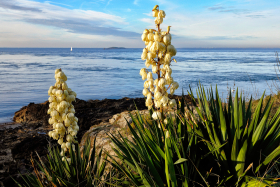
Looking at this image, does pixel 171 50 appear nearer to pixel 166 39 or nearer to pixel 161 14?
pixel 166 39

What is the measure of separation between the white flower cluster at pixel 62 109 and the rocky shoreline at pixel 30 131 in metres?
0.47

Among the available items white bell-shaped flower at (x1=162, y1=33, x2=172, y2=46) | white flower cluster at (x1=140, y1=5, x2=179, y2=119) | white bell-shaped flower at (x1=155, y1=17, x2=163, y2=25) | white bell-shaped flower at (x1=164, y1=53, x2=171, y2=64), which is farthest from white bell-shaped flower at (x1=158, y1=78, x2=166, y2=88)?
white bell-shaped flower at (x1=155, y1=17, x2=163, y2=25)

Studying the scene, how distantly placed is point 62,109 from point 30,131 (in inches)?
161

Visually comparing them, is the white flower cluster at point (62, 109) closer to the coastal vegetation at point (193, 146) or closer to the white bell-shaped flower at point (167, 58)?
the coastal vegetation at point (193, 146)

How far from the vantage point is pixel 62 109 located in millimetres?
2193

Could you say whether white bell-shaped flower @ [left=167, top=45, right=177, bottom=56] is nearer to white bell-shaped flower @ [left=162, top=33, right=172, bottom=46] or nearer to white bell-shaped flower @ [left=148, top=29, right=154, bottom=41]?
white bell-shaped flower @ [left=162, top=33, right=172, bottom=46]

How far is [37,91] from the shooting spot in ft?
36.3

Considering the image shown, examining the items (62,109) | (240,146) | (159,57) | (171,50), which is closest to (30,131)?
(62,109)

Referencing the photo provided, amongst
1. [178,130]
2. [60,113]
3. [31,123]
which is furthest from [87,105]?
[178,130]

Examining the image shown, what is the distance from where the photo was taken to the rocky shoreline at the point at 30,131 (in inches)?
149

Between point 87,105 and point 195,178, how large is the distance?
612 cm

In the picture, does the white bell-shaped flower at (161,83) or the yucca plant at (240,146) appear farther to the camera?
the white bell-shaped flower at (161,83)

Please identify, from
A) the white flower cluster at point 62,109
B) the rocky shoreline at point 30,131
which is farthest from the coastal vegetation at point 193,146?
the rocky shoreline at point 30,131

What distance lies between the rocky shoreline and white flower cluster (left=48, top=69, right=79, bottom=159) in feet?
1.53
